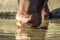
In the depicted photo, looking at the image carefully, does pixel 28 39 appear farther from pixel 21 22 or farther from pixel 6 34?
pixel 21 22

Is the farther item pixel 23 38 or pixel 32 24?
pixel 32 24

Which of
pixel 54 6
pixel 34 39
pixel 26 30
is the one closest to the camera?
pixel 34 39

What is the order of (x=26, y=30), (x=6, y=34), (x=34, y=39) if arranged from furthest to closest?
1. (x=26, y=30)
2. (x=6, y=34)
3. (x=34, y=39)

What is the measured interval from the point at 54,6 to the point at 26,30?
138 inches

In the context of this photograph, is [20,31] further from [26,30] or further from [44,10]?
[44,10]

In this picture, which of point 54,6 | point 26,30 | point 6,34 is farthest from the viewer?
point 54,6

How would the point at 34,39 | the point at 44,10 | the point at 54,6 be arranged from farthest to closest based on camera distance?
the point at 54,6 < the point at 44,10 < the point at 34,39

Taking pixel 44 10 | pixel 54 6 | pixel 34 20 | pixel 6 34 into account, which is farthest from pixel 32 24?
pixel 54 6

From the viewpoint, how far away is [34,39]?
156 inches

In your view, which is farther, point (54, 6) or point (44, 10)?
point (54, 6)

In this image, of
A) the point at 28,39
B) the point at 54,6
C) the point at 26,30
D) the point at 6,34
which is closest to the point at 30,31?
the point at 26,30

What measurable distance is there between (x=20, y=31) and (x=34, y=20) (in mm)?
286

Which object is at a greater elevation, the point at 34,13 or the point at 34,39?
the point at 34,13

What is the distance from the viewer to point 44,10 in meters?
6.12
